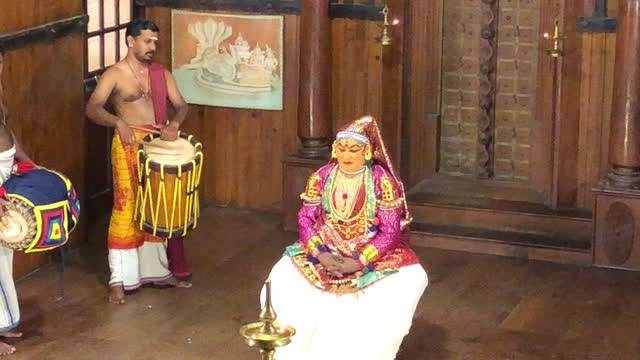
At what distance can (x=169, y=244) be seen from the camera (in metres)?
8.27

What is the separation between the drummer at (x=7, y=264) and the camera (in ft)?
23.1

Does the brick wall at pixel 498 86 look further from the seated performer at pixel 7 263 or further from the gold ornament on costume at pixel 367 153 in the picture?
the seated performer at pixel 7 263

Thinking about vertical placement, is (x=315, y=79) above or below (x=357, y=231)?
above

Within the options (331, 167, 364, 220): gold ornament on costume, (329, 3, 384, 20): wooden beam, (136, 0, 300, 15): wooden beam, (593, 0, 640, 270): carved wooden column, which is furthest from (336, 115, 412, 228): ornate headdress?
(136, 0, 300, 15): wooden beam

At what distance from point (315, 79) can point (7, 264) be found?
2722 millimetres

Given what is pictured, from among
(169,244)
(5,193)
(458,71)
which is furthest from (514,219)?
(5,193)

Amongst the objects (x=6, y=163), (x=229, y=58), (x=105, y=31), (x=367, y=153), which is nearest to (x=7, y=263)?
(x=6, y=163)

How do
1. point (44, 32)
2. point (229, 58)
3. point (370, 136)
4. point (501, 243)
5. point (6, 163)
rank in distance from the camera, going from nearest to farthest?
point (370, 136), point (6, 163), point (44, 32), point (501, 243), point (229, 58)

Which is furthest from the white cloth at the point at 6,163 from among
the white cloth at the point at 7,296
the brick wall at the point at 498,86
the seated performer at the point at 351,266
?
the brick wall at the point at 498,86

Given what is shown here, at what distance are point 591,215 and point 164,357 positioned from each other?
3069 mm

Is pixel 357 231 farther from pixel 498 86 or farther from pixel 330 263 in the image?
pixel 498 86

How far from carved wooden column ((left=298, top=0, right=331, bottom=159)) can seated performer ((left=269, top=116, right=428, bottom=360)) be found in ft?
7.65

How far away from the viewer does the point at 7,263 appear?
721 cm

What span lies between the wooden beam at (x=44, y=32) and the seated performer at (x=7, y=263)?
808 mm
